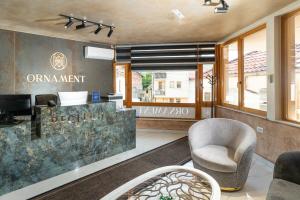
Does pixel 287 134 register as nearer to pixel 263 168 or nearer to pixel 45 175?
pixel 263 168

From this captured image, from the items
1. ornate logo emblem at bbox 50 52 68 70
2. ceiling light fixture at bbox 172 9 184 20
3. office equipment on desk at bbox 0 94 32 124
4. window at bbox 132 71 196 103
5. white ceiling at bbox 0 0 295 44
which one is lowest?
office equipment on desk at bbox 0 94 32 124

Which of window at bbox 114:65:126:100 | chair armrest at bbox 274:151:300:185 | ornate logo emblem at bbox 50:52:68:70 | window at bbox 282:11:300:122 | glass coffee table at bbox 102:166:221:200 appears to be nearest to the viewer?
glass coffee table at bbox 102:166:221:200

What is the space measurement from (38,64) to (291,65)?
509 cm

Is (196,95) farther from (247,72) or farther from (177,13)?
(177,13)

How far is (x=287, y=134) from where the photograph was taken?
356cm

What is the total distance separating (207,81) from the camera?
257 inches

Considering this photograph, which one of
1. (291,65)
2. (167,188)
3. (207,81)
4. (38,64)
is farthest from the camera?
(207,81)

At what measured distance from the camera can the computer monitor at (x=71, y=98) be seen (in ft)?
13.1

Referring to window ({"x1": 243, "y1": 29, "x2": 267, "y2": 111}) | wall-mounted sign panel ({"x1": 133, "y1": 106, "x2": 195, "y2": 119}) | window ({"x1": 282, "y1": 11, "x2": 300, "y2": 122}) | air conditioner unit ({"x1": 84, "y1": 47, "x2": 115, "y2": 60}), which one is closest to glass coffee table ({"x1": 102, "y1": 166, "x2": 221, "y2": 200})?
window ({"x1": 282, "y1": 11, "x2": 300, "y2": 122})

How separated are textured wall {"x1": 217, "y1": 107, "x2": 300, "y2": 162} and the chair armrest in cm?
129

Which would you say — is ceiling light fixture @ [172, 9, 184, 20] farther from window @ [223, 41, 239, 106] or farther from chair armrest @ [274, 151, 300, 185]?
chair armrest @ [274, 151, 300, 185]

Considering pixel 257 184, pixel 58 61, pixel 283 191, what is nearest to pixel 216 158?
pixel 257 184

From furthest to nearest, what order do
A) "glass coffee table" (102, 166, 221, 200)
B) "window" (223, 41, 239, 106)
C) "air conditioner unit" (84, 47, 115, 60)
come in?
"air conditioner unit" (84, 47, 115, 60), "window" (223, 41, 239, 106), "glass coffee table" (102, 166, 221, 200)

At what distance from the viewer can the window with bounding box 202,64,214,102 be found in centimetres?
649
